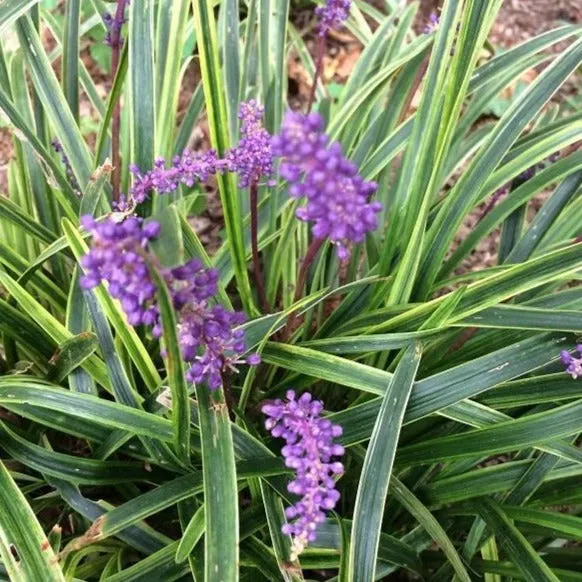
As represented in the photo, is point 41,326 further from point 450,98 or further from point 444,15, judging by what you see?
point 444,15

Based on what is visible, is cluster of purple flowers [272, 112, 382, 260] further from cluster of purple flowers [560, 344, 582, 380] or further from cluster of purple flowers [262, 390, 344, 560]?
cluster of purple flowers [560, 344, 582, 380]

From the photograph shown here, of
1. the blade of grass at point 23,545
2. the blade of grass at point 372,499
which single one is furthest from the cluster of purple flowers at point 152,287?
the blade of grass at point 23,545

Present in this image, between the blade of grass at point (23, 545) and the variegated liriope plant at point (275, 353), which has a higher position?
the variegated liriope plant at point (275, 353)

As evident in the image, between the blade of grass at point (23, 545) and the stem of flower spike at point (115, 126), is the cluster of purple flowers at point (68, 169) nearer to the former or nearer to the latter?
the stem of flower spike at point (115, 126)

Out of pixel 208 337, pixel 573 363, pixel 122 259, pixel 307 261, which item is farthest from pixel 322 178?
pixel 573 363

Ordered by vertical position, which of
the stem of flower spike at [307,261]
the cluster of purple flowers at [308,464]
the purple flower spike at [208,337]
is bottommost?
the cluster of purple flowers at [308,464]

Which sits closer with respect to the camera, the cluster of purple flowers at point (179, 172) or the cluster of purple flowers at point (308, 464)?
the cluster of purple flowers at point (308, 464)

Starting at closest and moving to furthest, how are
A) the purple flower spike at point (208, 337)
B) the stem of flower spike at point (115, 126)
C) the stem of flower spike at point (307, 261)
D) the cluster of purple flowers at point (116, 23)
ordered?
the purple flower spike at point (208, 337) → the stem of flower spike at point (307, 261) → the cluster of purple flowers at point (116, 23) → the stem of flower spike at point (115, 126)

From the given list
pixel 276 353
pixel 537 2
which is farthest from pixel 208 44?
pixel 537 2
